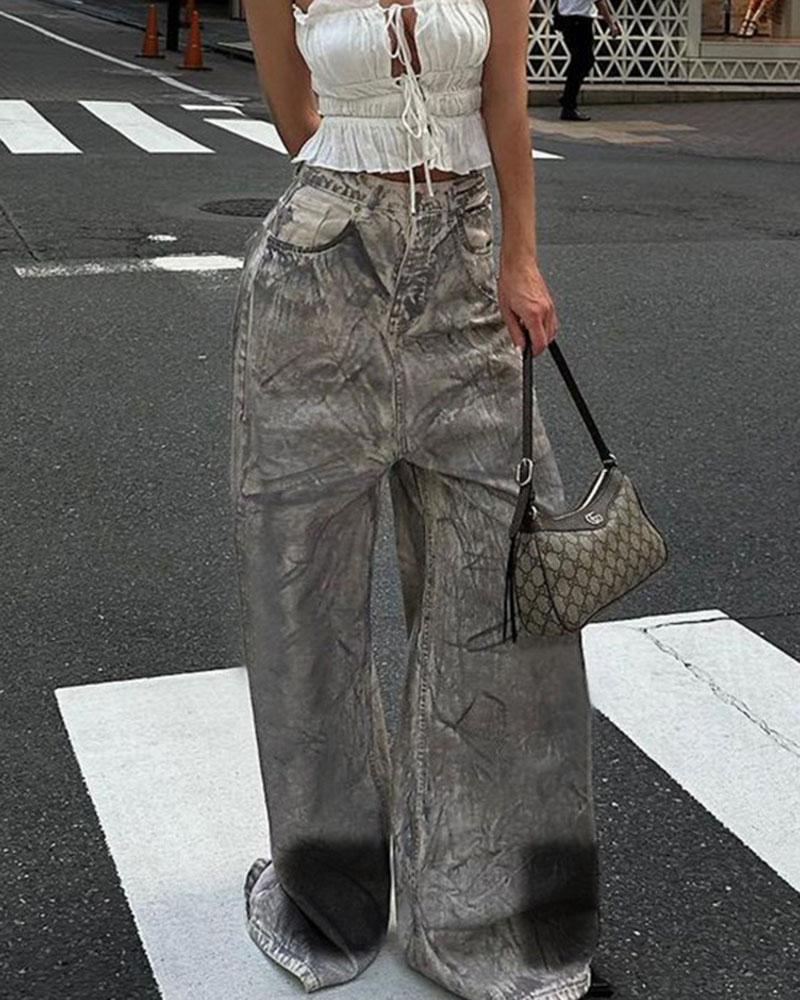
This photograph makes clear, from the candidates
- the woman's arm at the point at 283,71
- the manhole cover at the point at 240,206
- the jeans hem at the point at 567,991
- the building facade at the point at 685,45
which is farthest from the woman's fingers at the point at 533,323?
the building facade at the point at 685,45

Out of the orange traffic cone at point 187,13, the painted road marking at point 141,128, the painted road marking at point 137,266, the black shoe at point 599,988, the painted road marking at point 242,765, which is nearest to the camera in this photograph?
the black shoe at point 599,988

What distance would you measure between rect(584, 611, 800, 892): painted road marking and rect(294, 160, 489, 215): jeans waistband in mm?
1593

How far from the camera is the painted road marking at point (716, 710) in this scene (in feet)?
12.2

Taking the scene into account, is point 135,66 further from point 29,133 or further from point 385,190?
point 385,190

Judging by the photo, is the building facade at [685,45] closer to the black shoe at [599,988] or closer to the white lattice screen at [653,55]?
the white lattice screen at [653,55]

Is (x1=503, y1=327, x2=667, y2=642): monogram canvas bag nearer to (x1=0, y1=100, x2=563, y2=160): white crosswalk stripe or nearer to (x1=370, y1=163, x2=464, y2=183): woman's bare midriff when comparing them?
(x1=370, y1=163, x2=464, y2=183): woman's bare midriff

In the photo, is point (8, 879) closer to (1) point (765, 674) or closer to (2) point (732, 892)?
(2) point (732, 892)

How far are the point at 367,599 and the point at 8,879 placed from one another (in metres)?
1.05

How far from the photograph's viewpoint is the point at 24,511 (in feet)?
18.2

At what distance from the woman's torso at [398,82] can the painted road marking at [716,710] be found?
1667 mm

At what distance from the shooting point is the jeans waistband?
106 inches

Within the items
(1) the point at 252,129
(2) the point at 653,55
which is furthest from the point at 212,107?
(2) the point at 653,55

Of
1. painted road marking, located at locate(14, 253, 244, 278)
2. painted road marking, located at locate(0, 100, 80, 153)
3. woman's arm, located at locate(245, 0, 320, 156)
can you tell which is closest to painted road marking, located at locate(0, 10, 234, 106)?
painted road marking, located at locate(0, 100, 80, 153)

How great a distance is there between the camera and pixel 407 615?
3039 mm
